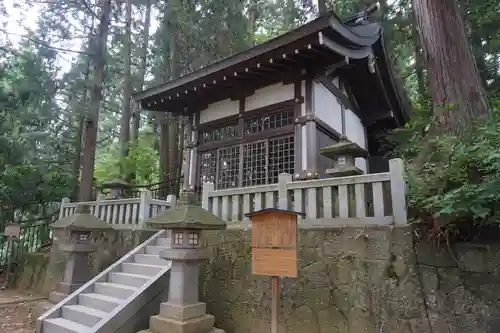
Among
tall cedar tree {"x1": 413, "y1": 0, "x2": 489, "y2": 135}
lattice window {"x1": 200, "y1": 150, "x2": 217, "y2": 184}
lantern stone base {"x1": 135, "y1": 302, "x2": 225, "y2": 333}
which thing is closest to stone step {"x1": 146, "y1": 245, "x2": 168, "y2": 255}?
lantern stone base {"x1": 135, "y1": 302, "x2": 225, "y2": 333}

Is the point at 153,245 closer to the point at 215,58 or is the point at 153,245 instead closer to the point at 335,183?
the point at 335,183

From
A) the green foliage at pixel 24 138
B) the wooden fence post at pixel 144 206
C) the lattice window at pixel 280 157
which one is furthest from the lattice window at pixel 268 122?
the green foliage at pixel 24 138

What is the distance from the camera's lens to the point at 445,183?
383 cm

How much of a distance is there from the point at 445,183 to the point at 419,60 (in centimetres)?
1026

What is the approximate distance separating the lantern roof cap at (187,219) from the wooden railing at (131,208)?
2.85 meters

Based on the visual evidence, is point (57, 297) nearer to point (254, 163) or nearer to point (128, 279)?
point (128, 279)

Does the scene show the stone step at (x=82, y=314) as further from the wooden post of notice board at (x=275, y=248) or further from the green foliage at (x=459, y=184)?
the green foliage at (x=459, y=184)

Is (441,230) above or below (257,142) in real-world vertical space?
below

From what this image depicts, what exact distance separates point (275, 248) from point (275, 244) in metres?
0.04

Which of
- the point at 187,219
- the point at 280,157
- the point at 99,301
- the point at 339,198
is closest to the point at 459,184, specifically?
the point at 339,198

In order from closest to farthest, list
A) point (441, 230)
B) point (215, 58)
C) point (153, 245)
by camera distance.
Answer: point (441, 230) → point (153, 245) → point (215, 58)

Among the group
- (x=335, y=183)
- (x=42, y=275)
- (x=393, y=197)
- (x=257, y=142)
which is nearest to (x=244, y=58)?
(x=257, y=142)

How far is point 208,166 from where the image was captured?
30.0 feet

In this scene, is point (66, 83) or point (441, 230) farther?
point (66, 83)
